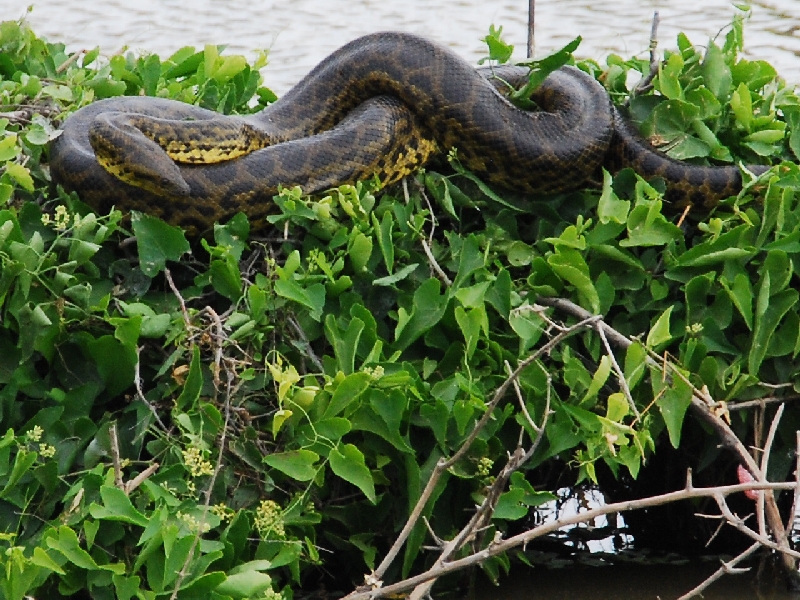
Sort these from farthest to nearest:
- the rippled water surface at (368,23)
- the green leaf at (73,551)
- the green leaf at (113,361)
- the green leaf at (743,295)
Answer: the rippled water surface at (368,23) < the green leaf at (743,295) < the green leaf at (113,361) < the green leaf at (73,551)

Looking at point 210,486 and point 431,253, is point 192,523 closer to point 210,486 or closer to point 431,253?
point 210,486

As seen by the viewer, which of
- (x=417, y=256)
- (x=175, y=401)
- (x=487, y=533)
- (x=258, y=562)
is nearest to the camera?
(x=258, y=562)

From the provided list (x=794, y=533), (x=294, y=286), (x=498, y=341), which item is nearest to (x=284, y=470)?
(x=294, y=286)

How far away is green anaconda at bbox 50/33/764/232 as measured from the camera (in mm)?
4773

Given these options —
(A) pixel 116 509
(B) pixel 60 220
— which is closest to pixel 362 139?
(B) pixel 60 220

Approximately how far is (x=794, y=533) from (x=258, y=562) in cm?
258

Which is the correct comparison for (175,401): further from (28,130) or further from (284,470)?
(28,130)

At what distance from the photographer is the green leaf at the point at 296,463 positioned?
4094mm

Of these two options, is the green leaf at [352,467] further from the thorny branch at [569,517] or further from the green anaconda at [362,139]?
the green anaconda at [362,139]

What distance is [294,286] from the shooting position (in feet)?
14.4

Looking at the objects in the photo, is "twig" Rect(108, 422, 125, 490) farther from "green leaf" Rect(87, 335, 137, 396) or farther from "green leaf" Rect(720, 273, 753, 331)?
"green leaf" Rect(720, 273, 753, 331)

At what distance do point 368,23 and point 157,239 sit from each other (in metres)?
6.27

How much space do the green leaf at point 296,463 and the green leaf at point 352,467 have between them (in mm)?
67

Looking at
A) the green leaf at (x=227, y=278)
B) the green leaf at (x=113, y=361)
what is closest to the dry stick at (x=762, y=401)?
the green leaf at (x=227, y=278)
